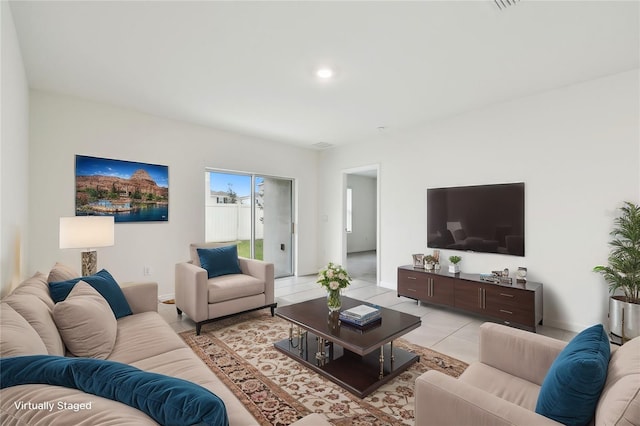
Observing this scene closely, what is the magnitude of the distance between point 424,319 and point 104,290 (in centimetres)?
325

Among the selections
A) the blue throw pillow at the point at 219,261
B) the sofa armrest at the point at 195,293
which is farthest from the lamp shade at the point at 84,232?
the blue throw pillow at the point at 219,261

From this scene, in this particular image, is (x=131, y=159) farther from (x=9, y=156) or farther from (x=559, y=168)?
(x=559, y=168)

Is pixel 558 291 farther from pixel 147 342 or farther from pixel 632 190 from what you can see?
pixel 147 342

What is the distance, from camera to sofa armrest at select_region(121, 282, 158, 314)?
245 cm

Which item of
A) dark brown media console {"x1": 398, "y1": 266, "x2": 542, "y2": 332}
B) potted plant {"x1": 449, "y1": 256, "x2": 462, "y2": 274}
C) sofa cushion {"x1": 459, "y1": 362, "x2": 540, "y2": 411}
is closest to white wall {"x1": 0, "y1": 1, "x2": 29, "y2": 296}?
sofa cushion {"x1": 459, "y1": 362, "x2": 540, "y2": 411}

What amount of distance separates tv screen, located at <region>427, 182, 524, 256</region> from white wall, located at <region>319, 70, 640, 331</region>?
107 mm

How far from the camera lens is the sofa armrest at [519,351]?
4.92 ft

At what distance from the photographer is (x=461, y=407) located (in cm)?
115

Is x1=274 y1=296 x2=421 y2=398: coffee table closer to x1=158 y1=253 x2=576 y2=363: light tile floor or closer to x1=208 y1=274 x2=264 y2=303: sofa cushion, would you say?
x1=158 y1=253 x2=576 y2=363: light tile floor

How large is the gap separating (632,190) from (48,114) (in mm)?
6331

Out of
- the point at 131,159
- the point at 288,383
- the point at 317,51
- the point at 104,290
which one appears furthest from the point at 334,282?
the point at 131,159

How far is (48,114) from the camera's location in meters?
3.39

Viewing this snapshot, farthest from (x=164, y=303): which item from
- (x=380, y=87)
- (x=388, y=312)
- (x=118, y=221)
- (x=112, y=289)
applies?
(x=380, y=87)

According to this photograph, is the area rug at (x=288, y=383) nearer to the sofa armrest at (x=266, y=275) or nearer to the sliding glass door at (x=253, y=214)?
the sofa armrest at (x=266, y=275)
